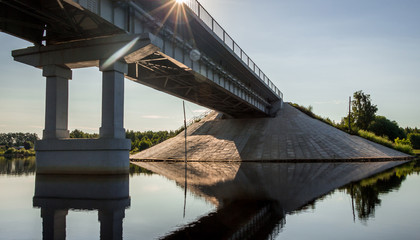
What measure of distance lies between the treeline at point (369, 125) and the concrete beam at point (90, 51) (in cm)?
5247

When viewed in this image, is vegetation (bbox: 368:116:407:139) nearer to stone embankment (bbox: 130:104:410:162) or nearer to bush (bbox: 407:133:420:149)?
bush (bbox: 407:133:420:149)

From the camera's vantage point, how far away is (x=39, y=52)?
1049 inches

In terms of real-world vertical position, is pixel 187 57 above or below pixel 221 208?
above

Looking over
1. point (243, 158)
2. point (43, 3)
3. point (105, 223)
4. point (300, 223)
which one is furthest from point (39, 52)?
point (243, 158)

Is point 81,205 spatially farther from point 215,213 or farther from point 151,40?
point 151,40

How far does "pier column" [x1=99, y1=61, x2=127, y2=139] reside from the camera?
23.8 meters

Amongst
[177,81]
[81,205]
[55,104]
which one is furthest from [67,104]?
[81,205]

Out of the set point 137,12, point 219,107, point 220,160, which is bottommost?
point 220,160

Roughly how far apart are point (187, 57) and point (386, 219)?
83.4 feet

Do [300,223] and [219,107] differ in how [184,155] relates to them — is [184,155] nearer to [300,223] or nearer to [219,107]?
[219,107]

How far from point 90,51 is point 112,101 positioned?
13.9 ft

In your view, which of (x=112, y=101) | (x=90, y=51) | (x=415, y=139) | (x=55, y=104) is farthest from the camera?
(x=415, y=139)

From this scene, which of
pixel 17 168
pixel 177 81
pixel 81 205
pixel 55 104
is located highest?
pixel 177 81

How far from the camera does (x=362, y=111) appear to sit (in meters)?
95.8
